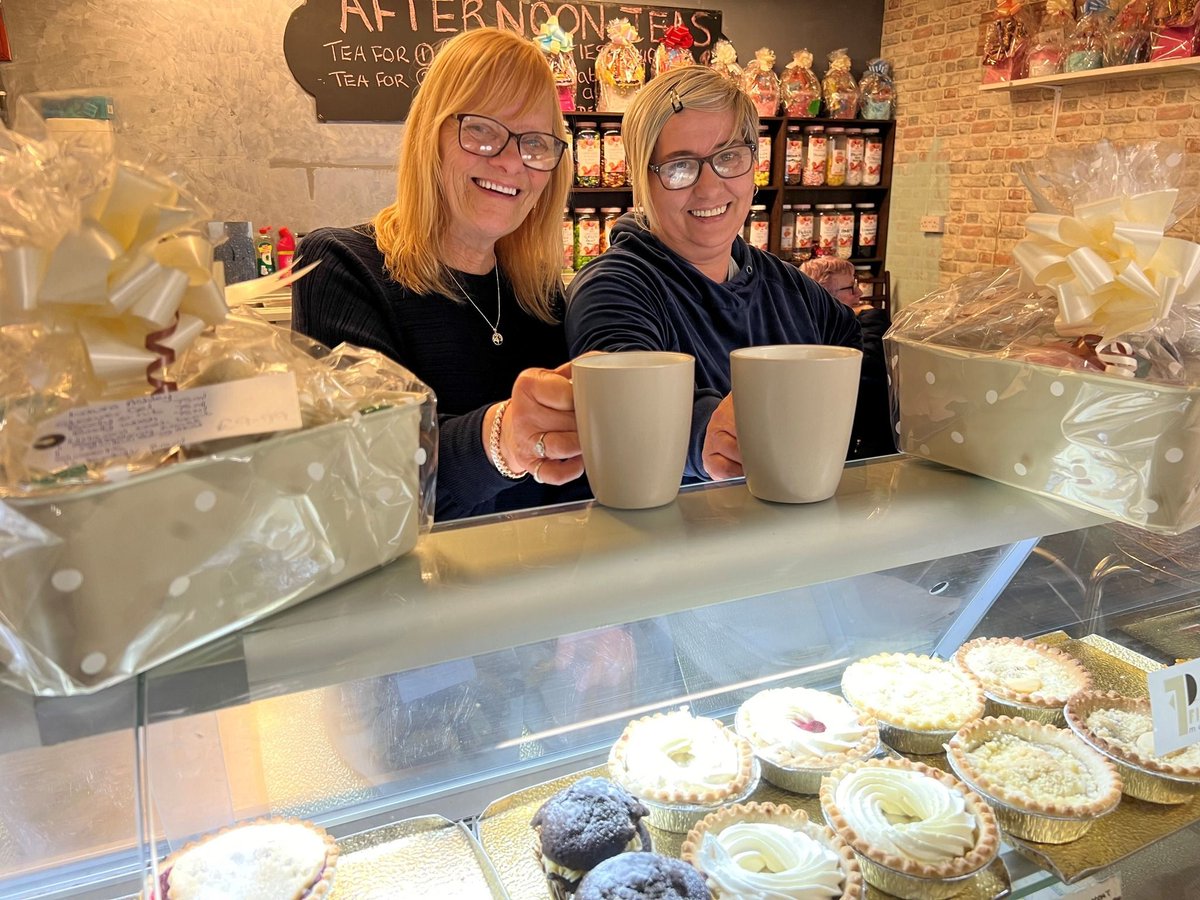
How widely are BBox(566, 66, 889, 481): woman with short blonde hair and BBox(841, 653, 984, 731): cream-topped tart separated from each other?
0.42 meters

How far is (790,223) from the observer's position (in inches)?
220

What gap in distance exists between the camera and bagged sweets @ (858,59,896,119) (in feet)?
18.6

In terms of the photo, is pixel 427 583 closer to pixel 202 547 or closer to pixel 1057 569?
pixel 202 547

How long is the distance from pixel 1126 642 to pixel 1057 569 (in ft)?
0.63

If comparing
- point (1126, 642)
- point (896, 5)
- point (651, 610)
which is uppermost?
point (896, 5)

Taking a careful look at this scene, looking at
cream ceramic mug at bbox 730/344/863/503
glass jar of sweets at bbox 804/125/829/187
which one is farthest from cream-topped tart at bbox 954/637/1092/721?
glass jar of sweets at bbox 804/125/829/187

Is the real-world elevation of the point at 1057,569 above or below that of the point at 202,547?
below

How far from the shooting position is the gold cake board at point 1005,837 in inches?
35.0

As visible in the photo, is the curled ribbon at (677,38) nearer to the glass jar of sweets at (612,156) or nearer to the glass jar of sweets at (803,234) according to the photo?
the glass jar of sweets at (612,156)

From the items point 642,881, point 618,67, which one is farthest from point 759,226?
point 642,881

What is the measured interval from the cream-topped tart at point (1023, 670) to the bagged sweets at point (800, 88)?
4.76 meters

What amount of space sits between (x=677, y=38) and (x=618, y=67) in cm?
48

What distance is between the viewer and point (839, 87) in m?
5.50

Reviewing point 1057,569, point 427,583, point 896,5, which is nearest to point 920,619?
point 1057,569
